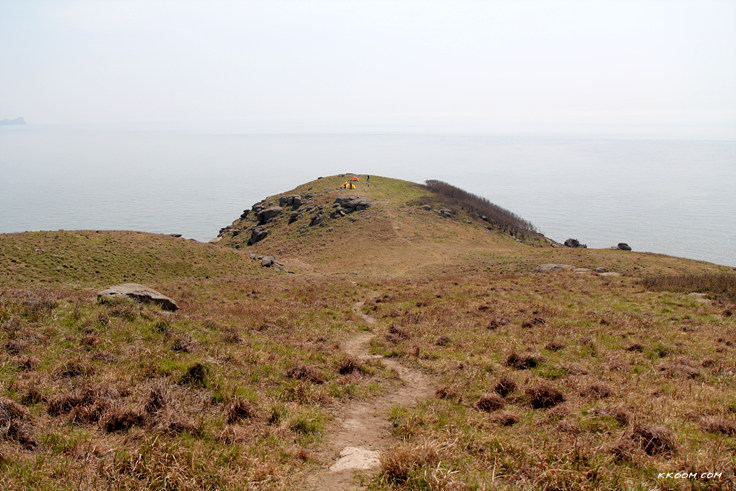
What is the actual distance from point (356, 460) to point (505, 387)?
5.36 metres

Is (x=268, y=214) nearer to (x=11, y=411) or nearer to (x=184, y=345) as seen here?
(x=184, y=345)

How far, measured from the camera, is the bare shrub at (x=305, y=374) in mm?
11406

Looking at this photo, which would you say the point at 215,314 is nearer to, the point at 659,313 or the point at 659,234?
the point at 659,313

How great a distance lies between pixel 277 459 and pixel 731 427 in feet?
30.3

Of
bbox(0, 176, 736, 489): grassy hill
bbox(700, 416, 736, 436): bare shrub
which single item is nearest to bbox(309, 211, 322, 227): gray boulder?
bbox(0, 176, 736, 489): grassy hill

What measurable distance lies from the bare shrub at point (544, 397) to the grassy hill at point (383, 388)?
4 cm

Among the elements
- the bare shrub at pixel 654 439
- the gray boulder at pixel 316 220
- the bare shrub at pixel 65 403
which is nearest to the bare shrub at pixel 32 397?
the bare shrub at pixel 65 403

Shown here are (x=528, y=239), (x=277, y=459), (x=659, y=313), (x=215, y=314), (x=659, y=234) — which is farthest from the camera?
(x=659, y=234)

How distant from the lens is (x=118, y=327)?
13.0 metres

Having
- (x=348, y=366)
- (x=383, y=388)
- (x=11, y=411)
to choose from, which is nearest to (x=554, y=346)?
(x=383, y=388)

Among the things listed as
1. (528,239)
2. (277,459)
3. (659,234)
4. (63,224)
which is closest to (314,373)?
(277,459)

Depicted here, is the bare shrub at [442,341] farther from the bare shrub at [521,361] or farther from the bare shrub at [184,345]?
the bare shrub at [184,345]

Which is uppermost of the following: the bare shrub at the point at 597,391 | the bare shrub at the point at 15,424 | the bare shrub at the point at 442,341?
the bare shrub at the point at 15,424

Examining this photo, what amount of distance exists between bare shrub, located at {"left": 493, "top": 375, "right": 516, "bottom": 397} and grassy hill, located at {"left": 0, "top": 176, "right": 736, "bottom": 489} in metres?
0.06
